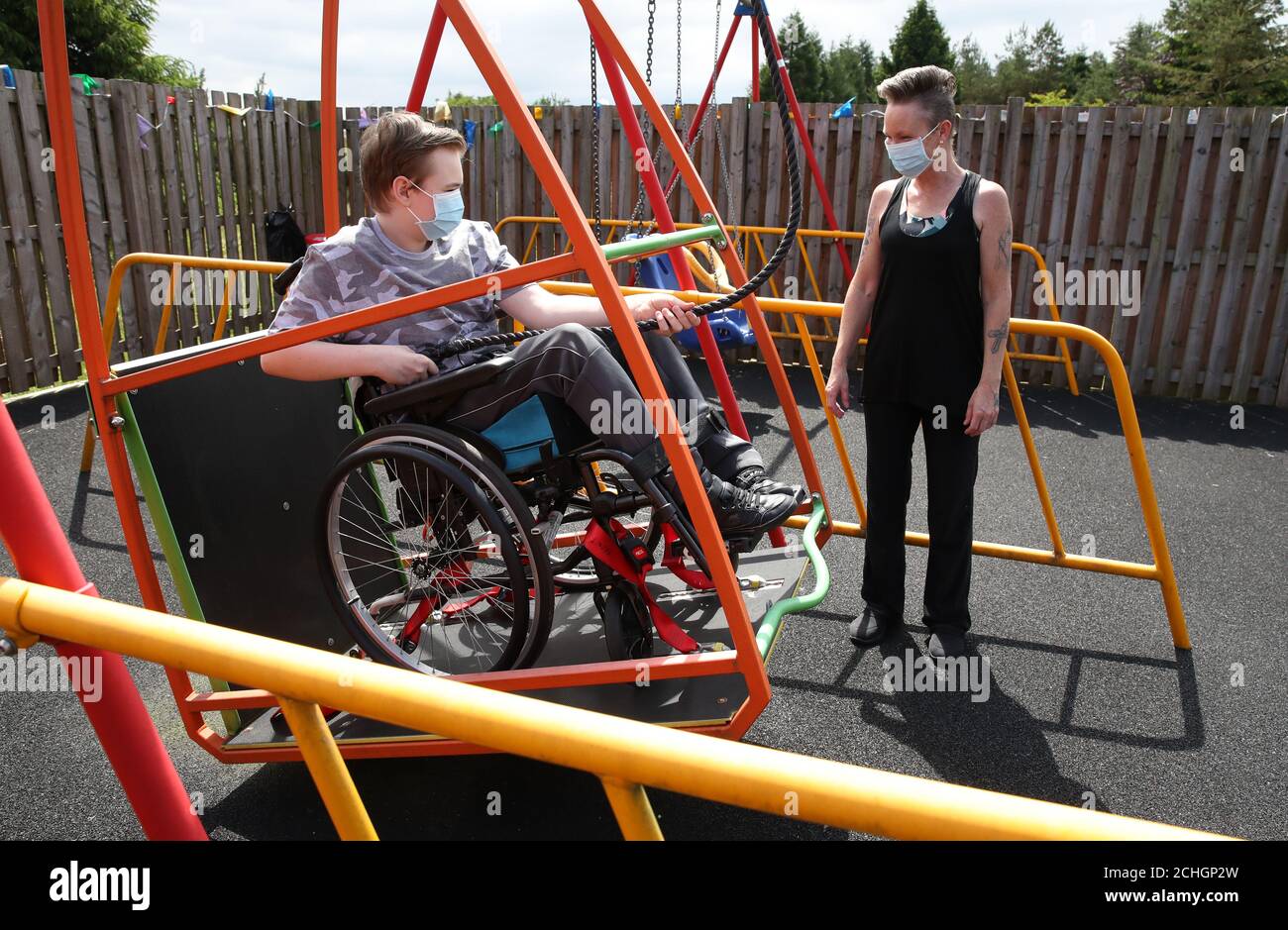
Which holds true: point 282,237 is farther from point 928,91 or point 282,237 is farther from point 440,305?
point 440,305

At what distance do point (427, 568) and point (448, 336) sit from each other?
0.67 meters

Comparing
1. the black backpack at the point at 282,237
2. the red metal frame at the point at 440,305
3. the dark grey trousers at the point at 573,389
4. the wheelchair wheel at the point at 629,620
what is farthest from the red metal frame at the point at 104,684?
the black backpack at the point at 282,237

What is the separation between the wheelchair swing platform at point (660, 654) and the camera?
7.84 feet

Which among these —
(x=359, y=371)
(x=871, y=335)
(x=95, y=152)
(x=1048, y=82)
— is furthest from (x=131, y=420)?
(x=1048, y=82)

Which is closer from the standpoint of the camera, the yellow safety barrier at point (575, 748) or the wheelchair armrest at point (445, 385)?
the yellow safety barrier at point (575, 748)

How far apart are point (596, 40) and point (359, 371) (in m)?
1.38

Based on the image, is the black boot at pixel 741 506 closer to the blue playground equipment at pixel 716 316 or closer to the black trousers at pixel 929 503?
the black trousers at pixel 929 503

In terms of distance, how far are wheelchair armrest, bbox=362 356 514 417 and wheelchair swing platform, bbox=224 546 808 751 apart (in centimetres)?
83

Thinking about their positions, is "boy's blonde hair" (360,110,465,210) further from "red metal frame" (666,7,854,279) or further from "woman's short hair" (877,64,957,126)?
"red metal frame" (666,7,854,279)

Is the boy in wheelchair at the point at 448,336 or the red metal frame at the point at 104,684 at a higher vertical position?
the boy in wheelchair at the point at 448,336

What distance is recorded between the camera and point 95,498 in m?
4.78

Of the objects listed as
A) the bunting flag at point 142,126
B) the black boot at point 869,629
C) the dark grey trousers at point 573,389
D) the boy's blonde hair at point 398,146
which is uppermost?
the bunting flag at point 142,126

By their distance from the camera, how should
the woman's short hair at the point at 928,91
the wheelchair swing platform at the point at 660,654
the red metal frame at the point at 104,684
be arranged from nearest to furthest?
the red metal frame at the point at 104,684 < the wheelchair swing platform at the point at 660,654 < the woman's short hair at the point at 928,91
